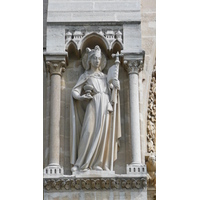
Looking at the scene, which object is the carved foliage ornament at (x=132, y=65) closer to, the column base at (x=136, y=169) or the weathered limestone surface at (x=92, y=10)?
Result: the weathered limestone surface at (x=92, y=10)

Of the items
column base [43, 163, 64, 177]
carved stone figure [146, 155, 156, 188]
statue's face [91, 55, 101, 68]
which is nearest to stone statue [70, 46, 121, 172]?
statue's face [91, 55, 101, 68]

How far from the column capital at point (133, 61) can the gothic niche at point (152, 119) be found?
0.84 metres

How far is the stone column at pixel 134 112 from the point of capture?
10.1m

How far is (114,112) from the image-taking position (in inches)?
408

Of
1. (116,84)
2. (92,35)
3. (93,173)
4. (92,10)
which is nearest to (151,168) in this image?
(93,173)

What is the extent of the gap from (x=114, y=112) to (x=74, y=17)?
1.67 m

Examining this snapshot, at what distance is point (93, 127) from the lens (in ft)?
33.6

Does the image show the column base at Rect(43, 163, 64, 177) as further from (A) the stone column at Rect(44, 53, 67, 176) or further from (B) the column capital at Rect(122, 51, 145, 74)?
(B) the column capital at Rect(122, 51, 145, 74)

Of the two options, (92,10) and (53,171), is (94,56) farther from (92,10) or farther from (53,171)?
(53,171)

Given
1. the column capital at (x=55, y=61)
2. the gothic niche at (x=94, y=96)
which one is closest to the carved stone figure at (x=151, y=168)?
the gothic niche at (x=94, y=96)

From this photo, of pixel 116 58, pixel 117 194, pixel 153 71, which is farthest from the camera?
pixel 153 71

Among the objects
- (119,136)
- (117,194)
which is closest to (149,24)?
(119,136)

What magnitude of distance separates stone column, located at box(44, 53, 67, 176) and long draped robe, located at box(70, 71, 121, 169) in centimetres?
21

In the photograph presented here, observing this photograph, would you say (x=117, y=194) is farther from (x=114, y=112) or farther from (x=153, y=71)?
(x=153, y=71)
